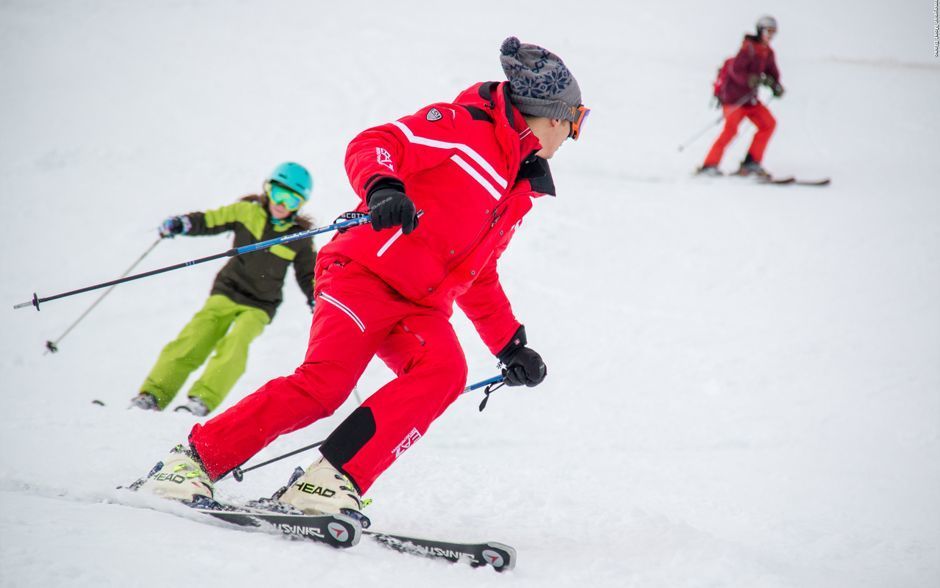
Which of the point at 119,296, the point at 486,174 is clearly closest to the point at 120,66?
the point at 119,296

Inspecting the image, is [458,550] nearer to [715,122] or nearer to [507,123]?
[507,123]

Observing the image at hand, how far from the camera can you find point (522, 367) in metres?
3.26

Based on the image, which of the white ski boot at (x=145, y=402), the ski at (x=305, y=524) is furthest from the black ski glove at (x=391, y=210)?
the white ski boot at (x=145, y=402)

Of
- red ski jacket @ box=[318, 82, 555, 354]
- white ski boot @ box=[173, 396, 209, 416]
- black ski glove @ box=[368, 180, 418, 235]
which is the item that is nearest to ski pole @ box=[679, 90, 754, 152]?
red ski jacket @ box=[318, 82, 555, 354]

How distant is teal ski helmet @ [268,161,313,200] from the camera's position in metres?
5.09

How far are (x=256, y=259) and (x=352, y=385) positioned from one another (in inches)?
113

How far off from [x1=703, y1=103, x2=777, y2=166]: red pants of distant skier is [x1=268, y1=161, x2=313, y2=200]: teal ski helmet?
6742 millimetres

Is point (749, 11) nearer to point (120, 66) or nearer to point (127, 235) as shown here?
point (120, 66)

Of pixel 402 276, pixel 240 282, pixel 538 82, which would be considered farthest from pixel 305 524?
pixel 240 282

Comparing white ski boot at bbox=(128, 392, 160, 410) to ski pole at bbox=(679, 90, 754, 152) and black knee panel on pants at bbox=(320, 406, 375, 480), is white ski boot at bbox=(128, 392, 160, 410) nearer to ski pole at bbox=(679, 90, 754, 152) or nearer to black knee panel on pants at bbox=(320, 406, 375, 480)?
black knee panel on pants at bbox=(320, 406, 375, 480)

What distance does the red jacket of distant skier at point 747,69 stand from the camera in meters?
9.80

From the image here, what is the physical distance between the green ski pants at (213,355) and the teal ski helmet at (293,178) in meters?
0.94

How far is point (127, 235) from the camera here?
7949 mm

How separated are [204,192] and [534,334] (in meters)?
4.84
